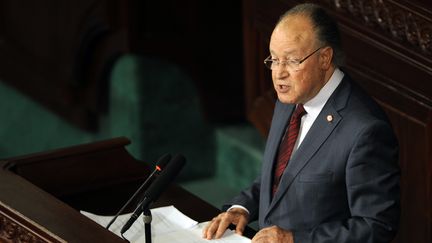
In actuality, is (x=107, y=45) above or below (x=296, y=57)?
below

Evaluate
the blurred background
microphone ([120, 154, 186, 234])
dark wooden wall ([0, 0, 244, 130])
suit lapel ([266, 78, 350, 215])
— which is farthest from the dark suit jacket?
dark wooden wall ([0, 0, 244, 130])

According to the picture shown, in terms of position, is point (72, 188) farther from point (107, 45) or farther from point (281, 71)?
point (107, 45)

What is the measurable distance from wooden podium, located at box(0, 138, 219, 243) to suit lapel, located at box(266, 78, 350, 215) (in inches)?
21.4

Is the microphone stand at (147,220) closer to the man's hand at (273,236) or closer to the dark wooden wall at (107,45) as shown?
the man's hand at (273,236)

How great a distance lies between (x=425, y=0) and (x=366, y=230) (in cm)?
174

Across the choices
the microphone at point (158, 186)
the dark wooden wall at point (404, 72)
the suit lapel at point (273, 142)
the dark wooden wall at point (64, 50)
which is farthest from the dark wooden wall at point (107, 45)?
the microphone at point (158, 186)

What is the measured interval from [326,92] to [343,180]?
316mm

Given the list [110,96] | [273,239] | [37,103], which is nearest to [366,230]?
[273,239]

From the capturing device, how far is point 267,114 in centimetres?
620

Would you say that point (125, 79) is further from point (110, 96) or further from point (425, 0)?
point (425, 0)

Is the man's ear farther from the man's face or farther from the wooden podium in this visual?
the wooden podium

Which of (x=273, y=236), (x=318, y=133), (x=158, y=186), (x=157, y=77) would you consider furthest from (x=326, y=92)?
(x=157, y=77)

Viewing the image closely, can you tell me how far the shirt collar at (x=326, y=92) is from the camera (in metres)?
3.69

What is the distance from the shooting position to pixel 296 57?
11.7 ft
